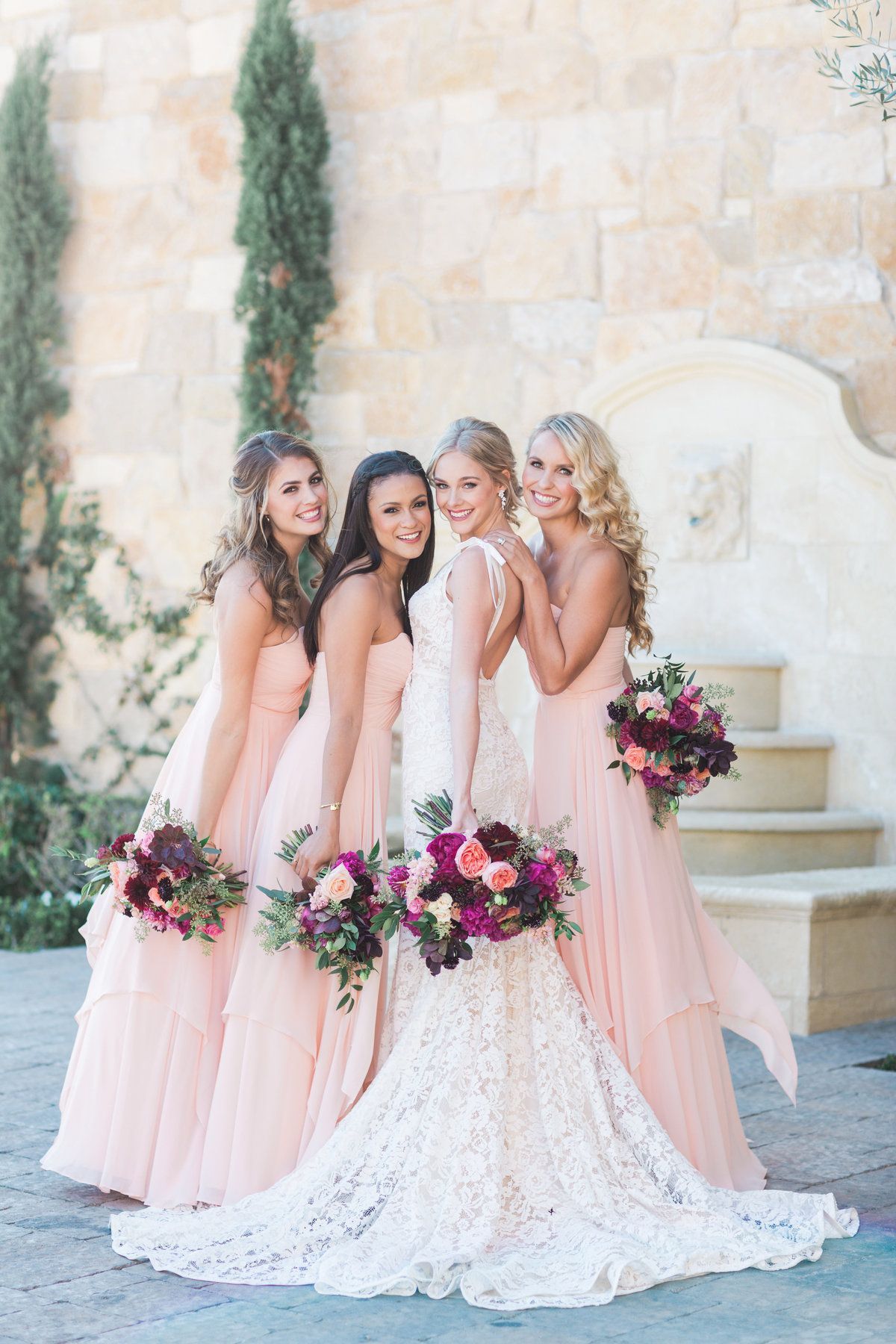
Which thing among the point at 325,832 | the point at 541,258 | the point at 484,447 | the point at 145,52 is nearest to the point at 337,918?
the point at 325,832

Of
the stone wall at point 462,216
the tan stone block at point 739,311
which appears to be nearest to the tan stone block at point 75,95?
the stone wall at point 462,216

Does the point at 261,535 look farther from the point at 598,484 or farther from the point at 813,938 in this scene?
the point at 813,938

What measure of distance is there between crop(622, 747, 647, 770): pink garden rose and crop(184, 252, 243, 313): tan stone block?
217 inches

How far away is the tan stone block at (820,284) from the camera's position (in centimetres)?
726

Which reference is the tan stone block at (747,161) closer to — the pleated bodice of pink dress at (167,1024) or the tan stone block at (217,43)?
the tan stone block at (217,43)

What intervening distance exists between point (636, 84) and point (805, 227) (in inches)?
45.4

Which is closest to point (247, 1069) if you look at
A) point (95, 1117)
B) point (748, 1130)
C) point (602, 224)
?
point (95, 1117)

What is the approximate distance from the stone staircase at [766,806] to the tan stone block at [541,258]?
2.03 meters

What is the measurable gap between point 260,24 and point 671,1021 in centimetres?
633

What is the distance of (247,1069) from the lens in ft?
13.0

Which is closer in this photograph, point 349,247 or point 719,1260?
point 719,1260

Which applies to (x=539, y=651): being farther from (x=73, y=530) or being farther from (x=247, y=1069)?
(x=73, y=530)

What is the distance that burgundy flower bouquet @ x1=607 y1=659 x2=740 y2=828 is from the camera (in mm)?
4062

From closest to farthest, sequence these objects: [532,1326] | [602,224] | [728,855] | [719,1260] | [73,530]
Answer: [532,1326], [719,1260], [728,855], [602,224], [73,530]
